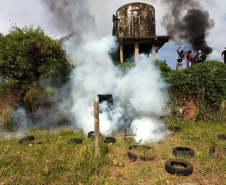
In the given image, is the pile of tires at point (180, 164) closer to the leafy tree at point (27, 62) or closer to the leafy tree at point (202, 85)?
the leafy tree at point (202, 85)

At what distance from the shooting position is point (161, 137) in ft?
24.6

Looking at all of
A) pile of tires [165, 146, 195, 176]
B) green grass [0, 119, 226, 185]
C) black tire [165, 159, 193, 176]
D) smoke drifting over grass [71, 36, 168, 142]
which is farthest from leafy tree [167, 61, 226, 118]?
black tire [165, 159, 193, 176]

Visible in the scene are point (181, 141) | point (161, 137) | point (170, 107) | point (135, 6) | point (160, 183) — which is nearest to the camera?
point (160, 183)

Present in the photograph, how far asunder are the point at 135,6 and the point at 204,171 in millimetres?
15146

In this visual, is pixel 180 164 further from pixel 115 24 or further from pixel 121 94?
pixel 115 24

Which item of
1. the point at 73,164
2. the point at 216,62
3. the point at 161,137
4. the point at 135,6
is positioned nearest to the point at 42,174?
the point at 73,164

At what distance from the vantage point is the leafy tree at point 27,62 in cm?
1023

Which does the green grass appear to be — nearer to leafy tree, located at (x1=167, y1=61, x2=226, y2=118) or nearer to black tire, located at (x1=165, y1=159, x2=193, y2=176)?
black tire, located at (x1=165, y1=159, x2=193, y2=176)

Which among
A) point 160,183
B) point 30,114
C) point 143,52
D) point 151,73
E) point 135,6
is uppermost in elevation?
point 135,6

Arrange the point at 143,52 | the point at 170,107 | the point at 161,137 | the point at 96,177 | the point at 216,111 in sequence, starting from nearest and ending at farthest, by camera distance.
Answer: the point at 96,177, the point at 161,137, the point at 216,111, the point at 170,107, the point at 143,52

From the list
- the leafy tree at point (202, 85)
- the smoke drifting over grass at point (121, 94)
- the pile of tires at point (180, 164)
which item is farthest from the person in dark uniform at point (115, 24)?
the pile of tires at point (180, 164)

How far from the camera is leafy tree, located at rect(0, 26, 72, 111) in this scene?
33.6ft

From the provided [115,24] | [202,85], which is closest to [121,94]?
[202,85]

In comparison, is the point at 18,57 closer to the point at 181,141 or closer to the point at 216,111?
the point at 181,141
